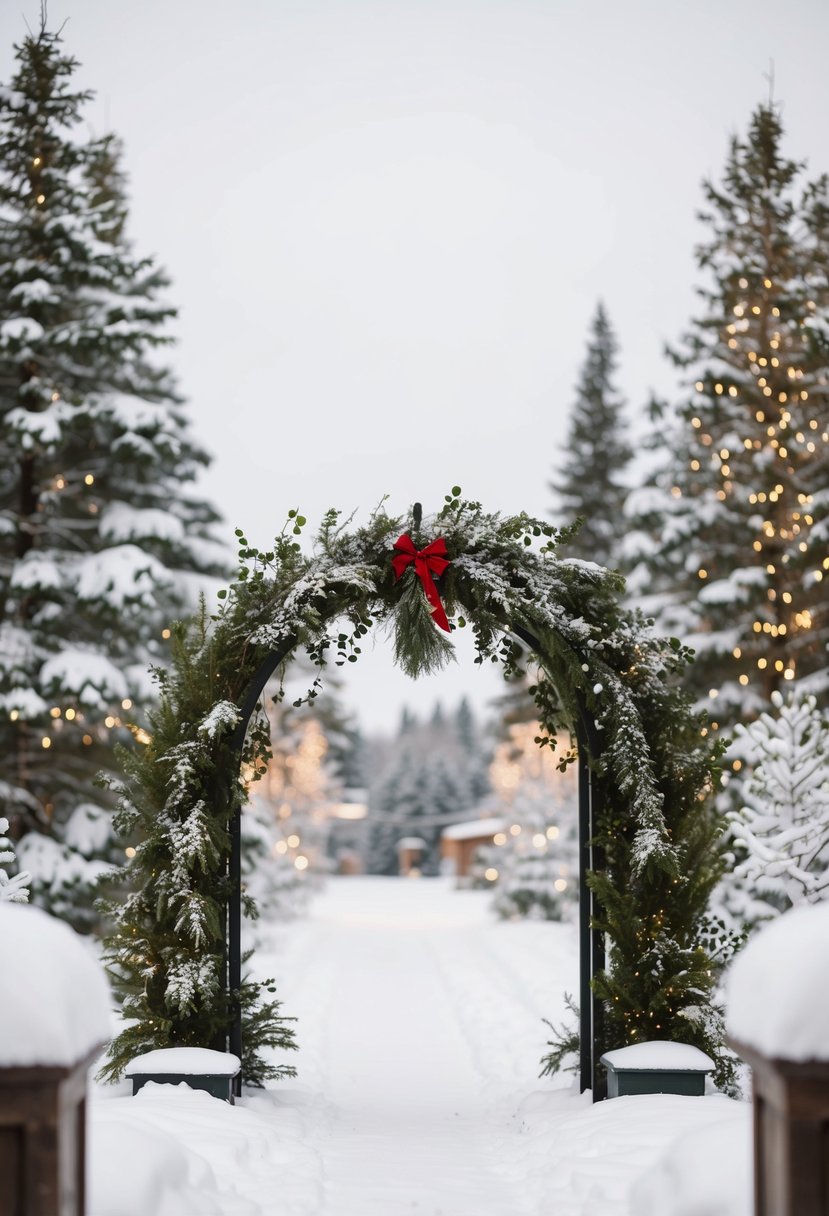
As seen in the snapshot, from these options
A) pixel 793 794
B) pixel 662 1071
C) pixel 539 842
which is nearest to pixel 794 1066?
pixel 662 1071

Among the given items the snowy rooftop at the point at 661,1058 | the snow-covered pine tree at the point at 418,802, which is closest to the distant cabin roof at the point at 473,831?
the snow-covered pine tree at the point at 418,802

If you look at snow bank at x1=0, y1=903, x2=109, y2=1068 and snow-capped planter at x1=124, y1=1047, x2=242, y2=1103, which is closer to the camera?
snow bank at x1=0, y1=903, x2=109, y2=1068

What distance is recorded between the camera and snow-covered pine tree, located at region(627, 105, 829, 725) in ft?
47.4

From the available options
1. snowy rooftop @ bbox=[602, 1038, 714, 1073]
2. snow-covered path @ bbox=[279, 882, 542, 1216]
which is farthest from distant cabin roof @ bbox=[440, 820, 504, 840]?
snowy rooftop @ bbox=[602, 1038, 714, 1073]

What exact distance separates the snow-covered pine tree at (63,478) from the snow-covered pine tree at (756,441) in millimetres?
7180

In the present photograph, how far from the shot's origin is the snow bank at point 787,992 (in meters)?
3.03

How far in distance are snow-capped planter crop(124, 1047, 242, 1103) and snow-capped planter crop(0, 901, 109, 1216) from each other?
318 cm

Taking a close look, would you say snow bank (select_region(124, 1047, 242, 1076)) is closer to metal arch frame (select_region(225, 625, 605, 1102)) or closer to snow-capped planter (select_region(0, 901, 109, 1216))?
metal arch frame (select_region(225, 625, 605, 1102))

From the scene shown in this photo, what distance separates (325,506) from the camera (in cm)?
715

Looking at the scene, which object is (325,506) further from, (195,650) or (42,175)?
(42,175)

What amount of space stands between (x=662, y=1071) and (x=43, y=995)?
14.0 feet

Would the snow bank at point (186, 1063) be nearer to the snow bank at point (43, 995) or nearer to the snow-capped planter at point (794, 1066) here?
the snow bank at point (43, 995)

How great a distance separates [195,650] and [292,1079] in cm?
337

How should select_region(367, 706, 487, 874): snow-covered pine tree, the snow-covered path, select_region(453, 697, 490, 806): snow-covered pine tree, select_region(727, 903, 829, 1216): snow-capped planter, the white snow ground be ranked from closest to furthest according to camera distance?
select_region(727, 903, 829, 1216): snow-capped planter, the white snow ground, the snow-covered path, select_region(367, 706, 487, 874): snow-covered pine tree, select_region(453, 697, 490, 806): snow-covered pine tree
